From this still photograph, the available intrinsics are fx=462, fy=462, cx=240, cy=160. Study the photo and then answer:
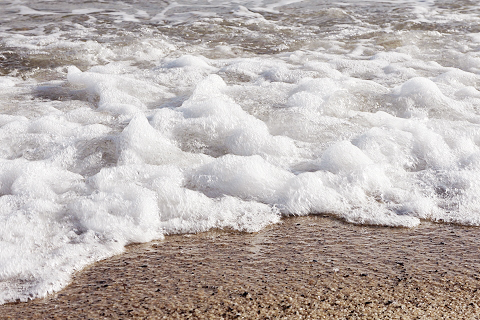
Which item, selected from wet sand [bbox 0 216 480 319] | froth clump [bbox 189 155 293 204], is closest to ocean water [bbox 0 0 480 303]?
froth clump [bbox 189 155 293 204]

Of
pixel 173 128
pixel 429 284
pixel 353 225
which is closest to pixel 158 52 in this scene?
pixel 173 128

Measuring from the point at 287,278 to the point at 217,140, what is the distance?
5.43 feet

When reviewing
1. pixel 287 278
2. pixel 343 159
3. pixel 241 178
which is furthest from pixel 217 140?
pixel 287 278

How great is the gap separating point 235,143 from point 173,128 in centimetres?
56

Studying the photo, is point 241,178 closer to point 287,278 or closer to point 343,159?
point 343,159

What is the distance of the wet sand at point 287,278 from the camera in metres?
1.73

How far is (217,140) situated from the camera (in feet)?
11.2

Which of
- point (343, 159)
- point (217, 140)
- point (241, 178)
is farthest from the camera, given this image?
point (217, 140)

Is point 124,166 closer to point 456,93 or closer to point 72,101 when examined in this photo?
point 72,101

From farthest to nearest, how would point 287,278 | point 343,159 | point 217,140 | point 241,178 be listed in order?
point 217,140, point 343,159, point 241,178, point 287,278

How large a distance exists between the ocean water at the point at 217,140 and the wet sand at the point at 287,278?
0.40ft

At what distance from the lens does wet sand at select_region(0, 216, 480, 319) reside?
1726mm

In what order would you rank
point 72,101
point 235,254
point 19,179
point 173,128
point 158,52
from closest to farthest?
point 235,254
point 19,179
point 173,128
point 72,101
point 158,52

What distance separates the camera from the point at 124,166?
2896 mm
